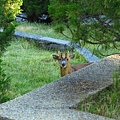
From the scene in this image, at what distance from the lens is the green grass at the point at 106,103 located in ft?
13.3

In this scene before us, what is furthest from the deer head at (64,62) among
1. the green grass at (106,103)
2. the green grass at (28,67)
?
the green grass at (106,103)

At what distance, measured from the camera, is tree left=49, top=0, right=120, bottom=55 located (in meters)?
3.95

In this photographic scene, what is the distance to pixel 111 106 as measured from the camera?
4.17m

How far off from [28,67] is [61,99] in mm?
3175

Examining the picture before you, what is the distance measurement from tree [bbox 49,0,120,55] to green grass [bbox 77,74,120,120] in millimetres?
460

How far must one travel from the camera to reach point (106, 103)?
14.0 feet

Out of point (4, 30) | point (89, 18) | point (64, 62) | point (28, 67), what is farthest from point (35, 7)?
point (89, 18)

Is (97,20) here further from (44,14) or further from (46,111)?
(44,14)

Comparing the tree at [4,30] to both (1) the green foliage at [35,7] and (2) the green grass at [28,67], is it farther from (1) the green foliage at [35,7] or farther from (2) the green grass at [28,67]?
(1) the green foliage at [35,7]

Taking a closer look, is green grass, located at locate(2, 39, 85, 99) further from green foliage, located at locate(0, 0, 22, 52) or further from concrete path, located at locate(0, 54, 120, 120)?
green foliage, located at locate(0, 0, 22, 52)

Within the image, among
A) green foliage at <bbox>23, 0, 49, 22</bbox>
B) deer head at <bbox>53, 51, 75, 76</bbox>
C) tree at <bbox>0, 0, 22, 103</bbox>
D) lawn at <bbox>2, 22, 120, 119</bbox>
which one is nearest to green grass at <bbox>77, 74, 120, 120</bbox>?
lawn at <bbox>2, 22, 120, 119</bbox>

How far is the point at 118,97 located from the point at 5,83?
3.91 ft

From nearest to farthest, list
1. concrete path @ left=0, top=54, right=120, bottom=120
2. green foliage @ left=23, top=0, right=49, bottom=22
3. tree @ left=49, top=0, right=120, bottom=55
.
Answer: concrete path @ left=0, top=54, right=120, bottom=120, tree @ left=49, top=0, right=120, bottom=55, green foliage @ left=23, top=0, right=49, bottom=22

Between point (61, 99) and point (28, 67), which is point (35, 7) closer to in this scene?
point (28, 67)
